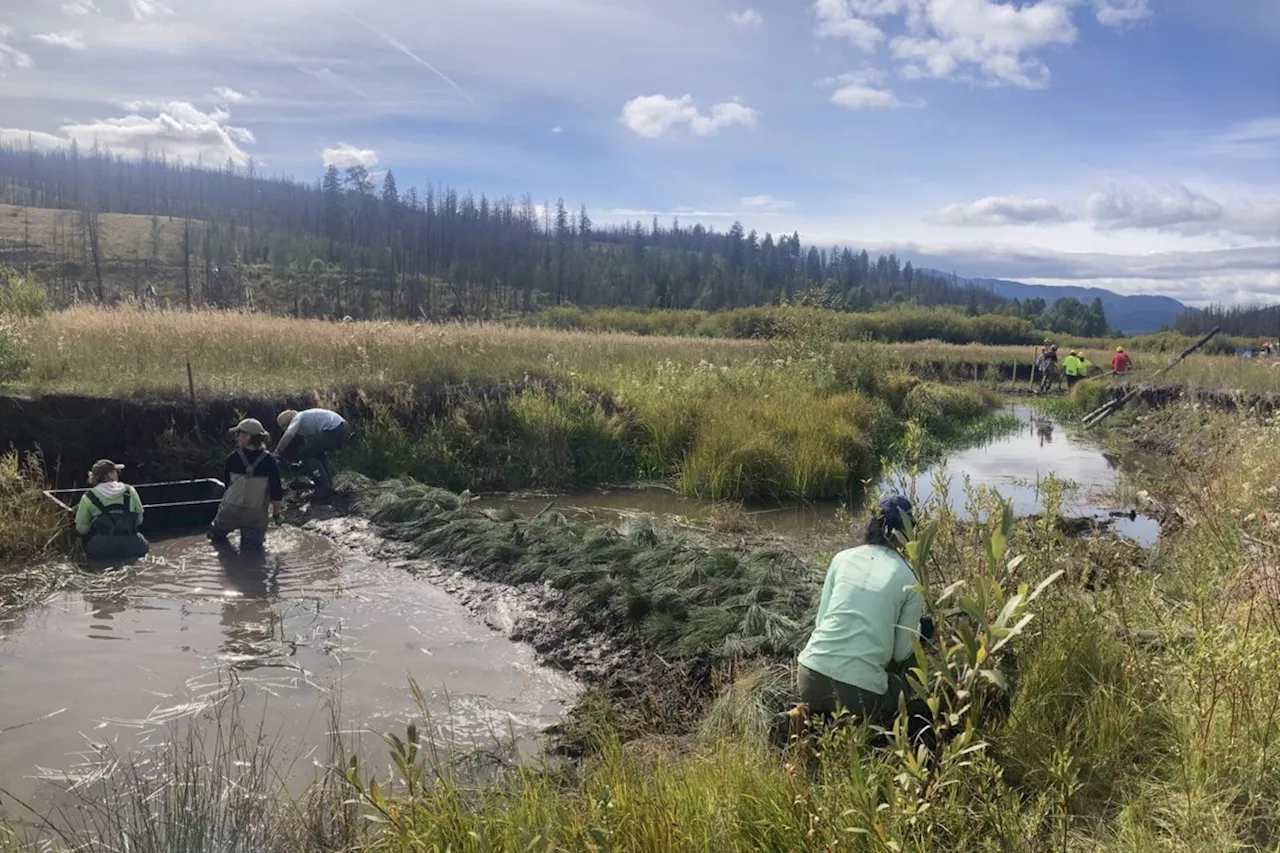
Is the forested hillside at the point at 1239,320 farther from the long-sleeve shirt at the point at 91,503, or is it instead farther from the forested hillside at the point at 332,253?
the long-sleeve shirt at the point at 91,503

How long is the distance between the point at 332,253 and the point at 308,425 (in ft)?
258

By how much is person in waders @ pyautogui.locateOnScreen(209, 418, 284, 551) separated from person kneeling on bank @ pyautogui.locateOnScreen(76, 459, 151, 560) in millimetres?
729

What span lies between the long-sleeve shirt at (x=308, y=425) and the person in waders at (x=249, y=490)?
1465 mm

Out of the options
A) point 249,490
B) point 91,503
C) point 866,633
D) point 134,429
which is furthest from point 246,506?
point 866,633

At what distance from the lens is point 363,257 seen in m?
82.9

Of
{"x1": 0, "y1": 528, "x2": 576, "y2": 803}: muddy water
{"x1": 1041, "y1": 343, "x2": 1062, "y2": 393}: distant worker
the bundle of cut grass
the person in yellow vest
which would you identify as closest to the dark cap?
the bundle of cut grass

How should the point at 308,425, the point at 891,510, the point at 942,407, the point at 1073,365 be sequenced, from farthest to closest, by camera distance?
1. the point at 1073,365
2. the point at 942,407
3. the point at 308,425
4. the point at 891,510

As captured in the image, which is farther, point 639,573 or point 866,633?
point 639,573

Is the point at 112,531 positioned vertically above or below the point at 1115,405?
below

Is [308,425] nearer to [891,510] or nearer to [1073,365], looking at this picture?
[891,510]

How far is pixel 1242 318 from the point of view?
90.7 metres

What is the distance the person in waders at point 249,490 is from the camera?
813 centimetres

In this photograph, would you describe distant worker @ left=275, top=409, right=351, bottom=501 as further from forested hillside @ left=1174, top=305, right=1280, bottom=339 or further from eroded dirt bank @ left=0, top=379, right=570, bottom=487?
forested hillside @ left=1174, top=305, right=1280, bottom=339

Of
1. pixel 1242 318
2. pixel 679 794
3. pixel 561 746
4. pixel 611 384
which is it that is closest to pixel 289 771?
pixel 561 746
